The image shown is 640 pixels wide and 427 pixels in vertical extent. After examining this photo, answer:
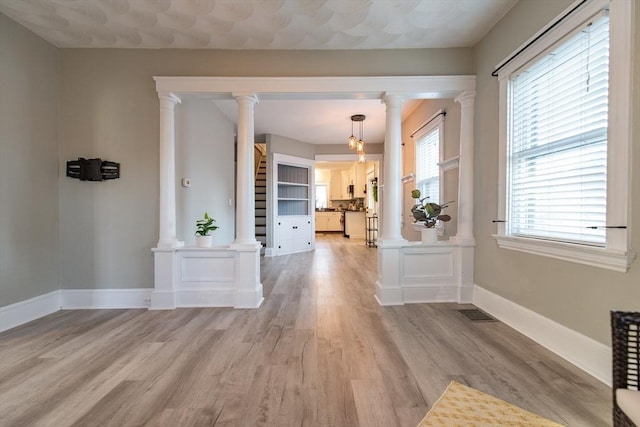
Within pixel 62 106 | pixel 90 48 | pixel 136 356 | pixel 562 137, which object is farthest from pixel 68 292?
pixel 562 137

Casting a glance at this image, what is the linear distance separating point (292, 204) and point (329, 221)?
15.3 feet

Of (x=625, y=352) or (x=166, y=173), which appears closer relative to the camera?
(x=625, y=352)

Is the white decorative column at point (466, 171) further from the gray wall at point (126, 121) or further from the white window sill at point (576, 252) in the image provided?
the white window sill at point (576, 252)

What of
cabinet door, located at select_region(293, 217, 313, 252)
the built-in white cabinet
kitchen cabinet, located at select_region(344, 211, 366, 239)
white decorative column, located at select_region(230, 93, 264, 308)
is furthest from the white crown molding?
kitchen cabinet, located at select_region(344, 211, 366, 239)

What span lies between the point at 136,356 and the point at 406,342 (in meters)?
1.93

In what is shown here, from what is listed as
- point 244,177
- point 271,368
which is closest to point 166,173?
point 244,177

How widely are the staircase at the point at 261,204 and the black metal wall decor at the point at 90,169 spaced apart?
3741mm

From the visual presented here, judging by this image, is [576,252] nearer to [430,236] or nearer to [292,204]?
[430,236]

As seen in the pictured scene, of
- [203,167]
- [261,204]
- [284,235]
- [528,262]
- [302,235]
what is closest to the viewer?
[528,262]

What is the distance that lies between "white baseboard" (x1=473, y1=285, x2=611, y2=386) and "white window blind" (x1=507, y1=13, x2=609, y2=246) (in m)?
0.61

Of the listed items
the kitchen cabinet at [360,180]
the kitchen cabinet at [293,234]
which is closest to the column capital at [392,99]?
the kitchen cabinet at [293,234]

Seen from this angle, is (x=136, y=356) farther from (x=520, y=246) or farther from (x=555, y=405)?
(x=520, y=246)

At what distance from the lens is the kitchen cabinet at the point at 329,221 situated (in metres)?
10.9

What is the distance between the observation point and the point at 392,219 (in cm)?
294
